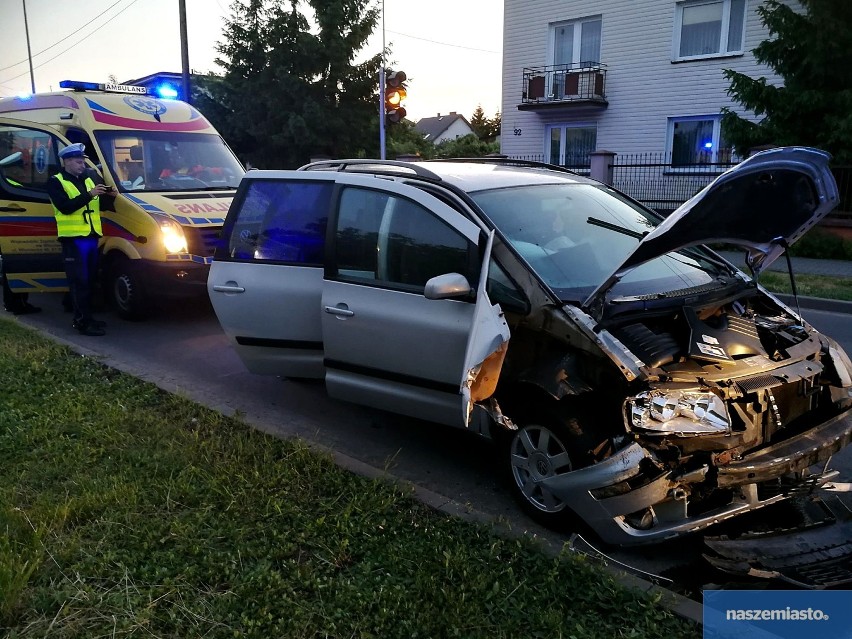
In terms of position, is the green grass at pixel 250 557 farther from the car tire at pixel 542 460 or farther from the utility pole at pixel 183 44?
the utility pole at pixel 183 44

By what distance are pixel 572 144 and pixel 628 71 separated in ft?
9.23

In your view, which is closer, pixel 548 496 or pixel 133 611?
pixel 133 611

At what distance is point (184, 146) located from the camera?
9047 mm

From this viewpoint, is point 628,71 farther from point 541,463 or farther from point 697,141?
point 541,463

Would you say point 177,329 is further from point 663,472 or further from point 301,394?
point 663,472

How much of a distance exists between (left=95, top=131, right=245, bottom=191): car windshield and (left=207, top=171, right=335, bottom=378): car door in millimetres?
3678

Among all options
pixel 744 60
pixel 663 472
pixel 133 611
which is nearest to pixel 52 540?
pixel 133 611

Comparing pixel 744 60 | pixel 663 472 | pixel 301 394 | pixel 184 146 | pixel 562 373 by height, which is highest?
pixel 744 60

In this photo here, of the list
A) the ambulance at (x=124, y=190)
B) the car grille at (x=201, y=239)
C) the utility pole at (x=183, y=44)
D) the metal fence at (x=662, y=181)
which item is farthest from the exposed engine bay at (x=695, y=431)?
the utility pole at (x=183, y=44)

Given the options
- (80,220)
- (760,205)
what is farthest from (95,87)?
(760,205)

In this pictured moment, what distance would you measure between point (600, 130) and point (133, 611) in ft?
69.2

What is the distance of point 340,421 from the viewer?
520cm

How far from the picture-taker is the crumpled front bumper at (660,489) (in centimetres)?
310

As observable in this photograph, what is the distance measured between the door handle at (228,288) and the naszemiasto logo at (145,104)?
4.89 meters
